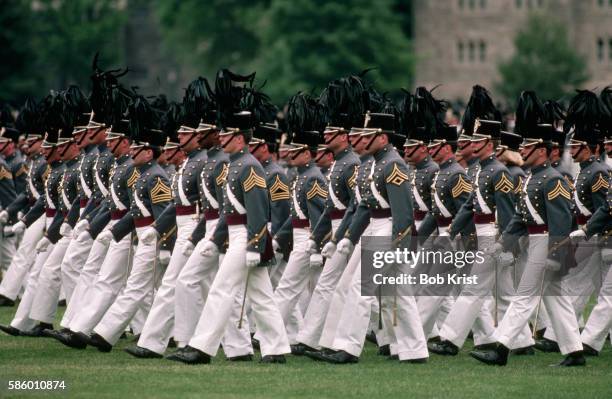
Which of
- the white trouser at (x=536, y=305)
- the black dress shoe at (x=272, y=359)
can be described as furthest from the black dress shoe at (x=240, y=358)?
the white trouser at (x=536, y=305)

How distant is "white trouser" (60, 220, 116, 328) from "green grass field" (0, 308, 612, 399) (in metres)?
0.74

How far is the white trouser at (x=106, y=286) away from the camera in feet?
58.3

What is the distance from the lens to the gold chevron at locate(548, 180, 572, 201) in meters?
16.6

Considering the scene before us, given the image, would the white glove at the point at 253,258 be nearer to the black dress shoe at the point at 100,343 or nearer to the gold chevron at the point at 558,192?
the black dress shoe at the point at 100,343

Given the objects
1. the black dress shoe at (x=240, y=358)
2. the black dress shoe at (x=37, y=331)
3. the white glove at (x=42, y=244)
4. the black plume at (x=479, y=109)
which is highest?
the black plume at (x=479, y=109)

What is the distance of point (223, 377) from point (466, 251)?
3516 millimetres

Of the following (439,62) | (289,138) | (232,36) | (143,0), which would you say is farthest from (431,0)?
(289,138)

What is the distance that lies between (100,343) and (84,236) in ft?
5.55

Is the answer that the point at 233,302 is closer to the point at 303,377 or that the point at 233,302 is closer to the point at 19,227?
the point at 303,377

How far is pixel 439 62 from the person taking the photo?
312ft

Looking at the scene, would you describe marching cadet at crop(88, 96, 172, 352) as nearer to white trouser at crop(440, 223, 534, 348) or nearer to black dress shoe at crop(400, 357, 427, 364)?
black dress shoe at crop(400, 357, 427, 364)

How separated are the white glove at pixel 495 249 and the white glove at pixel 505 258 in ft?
0.14

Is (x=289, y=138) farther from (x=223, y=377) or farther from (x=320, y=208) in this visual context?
(x=223, y=377)

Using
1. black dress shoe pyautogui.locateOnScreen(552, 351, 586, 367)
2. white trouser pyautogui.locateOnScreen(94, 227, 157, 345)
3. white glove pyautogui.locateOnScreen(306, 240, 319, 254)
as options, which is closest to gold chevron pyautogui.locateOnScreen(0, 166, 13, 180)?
white trouser pyautogui.locateOnScreen(94, 227, 157, 345)
